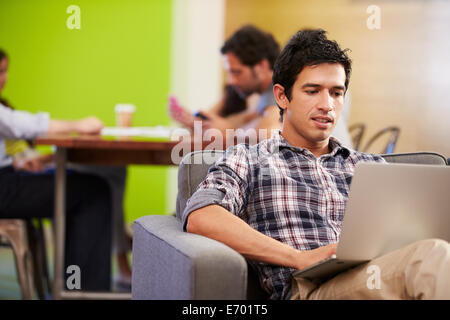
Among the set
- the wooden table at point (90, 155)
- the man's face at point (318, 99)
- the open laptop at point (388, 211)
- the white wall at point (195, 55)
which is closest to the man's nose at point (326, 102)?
the man's face at point (318, 99)

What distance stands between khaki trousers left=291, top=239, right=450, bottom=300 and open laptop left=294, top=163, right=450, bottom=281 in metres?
0.03

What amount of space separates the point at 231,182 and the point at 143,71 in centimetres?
358

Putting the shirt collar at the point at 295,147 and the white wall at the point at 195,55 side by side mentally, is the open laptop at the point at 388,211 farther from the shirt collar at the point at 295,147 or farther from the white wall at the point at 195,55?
the white wall at the point at 195,55

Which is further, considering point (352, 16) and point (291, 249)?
point (352, 16)

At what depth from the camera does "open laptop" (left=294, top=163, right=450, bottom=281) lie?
1.23 meters

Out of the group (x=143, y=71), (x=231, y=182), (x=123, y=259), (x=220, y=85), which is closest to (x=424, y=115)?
(x=220, y=85)

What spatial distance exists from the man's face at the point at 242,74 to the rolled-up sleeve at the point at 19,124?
0.89 metres

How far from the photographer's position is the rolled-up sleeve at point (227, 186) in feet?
4.79

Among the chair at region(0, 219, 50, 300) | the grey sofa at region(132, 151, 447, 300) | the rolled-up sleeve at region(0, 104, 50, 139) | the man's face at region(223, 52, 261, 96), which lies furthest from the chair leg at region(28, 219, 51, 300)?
the grey sofa at region(132, 151, 447, 300)

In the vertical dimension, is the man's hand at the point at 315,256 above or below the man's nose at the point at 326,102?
below

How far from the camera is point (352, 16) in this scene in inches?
190

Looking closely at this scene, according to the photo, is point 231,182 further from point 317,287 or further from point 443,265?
point 443,265

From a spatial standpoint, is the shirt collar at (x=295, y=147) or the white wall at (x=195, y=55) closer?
the shirt collar at (x=295, y=147)

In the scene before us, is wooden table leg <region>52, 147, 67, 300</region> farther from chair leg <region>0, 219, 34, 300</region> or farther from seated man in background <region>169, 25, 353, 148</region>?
seated man in background <region>169, 25, 353, 148</region>
